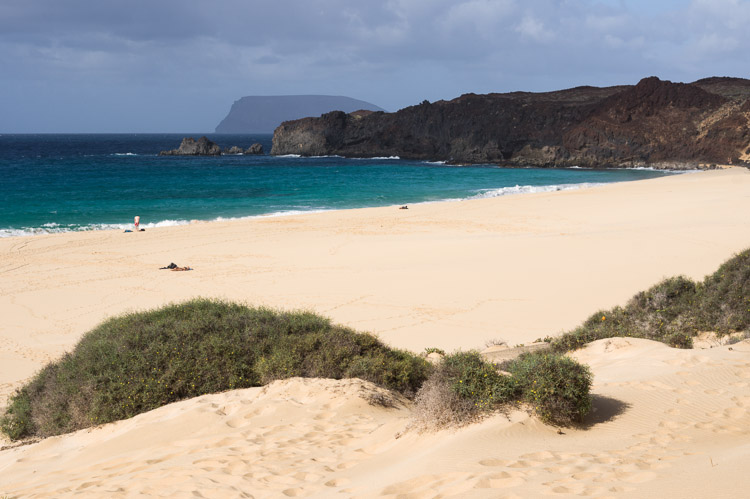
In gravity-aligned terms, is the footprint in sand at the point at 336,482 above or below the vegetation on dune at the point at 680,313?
below

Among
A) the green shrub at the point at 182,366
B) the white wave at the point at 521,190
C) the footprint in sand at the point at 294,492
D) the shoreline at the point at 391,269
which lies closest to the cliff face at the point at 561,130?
the white wave at the point at 521,190

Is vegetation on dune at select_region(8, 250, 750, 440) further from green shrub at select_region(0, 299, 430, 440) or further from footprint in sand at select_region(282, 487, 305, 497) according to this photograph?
footprint in sand at select_region(282, 487, 305, 497)

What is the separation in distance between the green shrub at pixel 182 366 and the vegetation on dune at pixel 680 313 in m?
3.16

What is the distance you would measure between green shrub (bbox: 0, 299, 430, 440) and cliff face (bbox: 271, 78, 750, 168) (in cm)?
5956

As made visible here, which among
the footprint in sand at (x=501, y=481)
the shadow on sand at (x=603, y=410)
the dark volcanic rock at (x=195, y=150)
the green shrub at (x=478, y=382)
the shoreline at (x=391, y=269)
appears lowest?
the shoreline at (x=391, y=269)

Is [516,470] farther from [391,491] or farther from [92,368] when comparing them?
[92,368]

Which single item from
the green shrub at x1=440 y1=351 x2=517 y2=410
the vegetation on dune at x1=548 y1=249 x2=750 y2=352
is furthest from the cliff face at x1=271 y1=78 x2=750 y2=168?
the green shrub at x1=440 y1=351 x2=517 y2=410

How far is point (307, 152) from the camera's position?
283ft

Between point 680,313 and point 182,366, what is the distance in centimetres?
726

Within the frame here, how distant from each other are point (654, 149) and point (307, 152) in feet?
155

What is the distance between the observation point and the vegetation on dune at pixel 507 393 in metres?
5.01

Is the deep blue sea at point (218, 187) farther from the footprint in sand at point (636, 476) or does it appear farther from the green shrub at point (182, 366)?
the footprint in sand at point (636, 476)

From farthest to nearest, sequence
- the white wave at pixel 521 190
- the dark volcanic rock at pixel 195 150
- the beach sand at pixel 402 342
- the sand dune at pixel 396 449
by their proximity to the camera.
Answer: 1. the dark volcanic rock at pixel 195 150
2. the white wave at pixel 521 190
3. the beach sand at pixel 402 342
4. the sand dune at pixel 396 449

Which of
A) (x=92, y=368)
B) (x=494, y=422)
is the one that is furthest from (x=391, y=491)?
(x=92, y=368)
